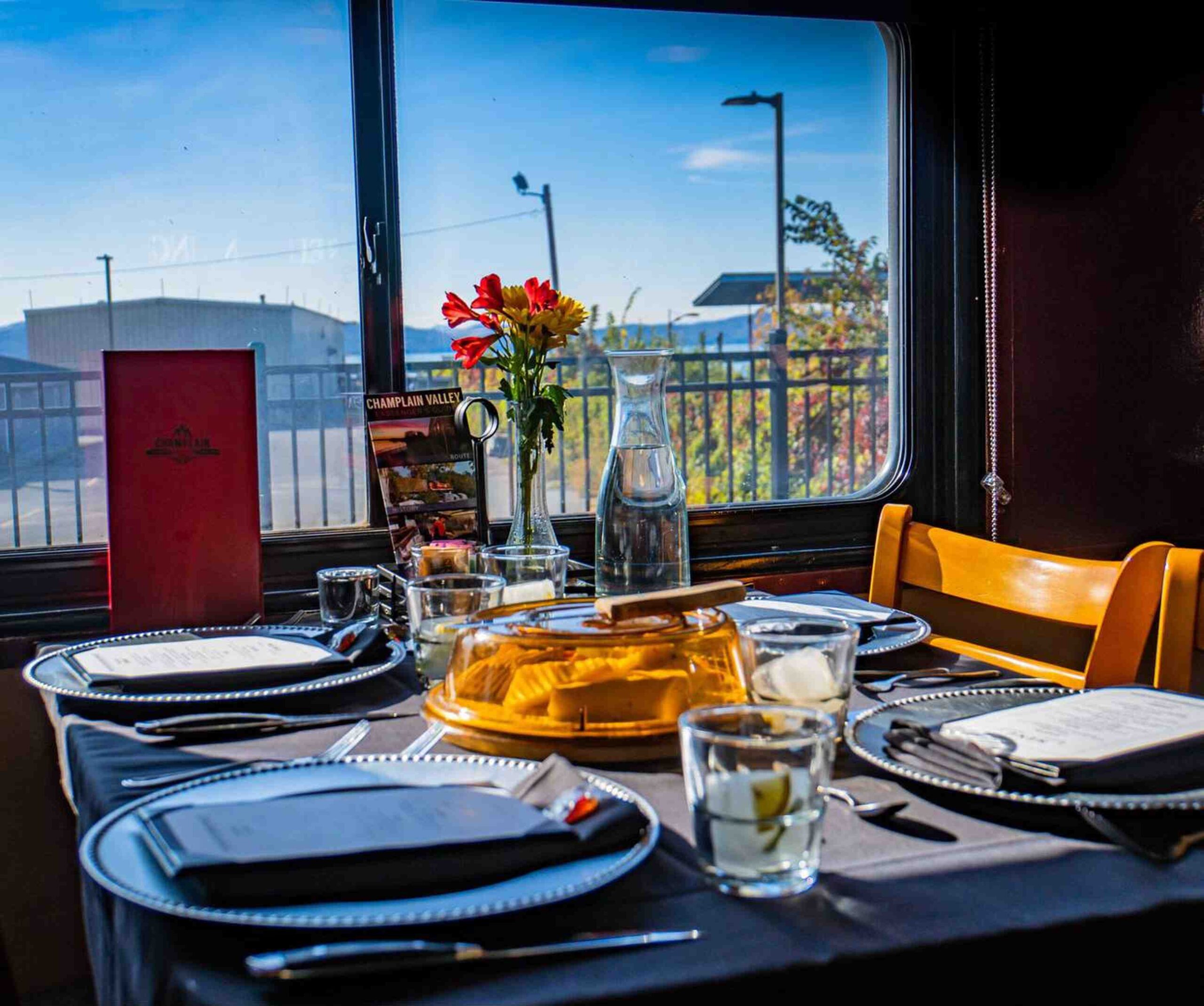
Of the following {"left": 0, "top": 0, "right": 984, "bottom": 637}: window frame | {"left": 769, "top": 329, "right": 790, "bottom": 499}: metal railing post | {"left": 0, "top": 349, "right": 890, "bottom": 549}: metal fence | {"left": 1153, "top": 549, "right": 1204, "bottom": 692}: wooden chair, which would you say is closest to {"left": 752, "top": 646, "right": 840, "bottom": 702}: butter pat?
{"left": 1153, "top": 549, "right": 1204, "bottom": 692}: wooden chair

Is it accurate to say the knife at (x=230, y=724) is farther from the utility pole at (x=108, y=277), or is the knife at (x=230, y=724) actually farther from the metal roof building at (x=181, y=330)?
the utility pole at (x=108, y=277)

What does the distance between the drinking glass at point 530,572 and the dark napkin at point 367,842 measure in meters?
0.61

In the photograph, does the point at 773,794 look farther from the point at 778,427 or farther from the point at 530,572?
the point at 778,427

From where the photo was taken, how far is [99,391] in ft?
7.02

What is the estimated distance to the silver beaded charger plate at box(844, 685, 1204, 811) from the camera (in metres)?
0.75

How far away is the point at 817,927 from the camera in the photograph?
24.4 inches

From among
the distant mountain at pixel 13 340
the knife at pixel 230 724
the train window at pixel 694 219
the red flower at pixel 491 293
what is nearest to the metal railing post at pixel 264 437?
the train window at pixel 694 219

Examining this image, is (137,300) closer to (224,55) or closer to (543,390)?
(224,55)

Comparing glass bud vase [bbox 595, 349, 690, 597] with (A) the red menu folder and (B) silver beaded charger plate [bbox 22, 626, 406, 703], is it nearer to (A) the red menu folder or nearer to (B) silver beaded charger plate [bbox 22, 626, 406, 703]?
(B) silver beaded charger plate [bbox 22, 626, 406, 703]

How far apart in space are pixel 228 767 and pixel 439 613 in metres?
0.29

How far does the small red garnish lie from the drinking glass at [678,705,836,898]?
7 centimetres

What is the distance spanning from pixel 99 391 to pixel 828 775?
181 cm

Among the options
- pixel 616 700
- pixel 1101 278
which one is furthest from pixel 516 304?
pixel 1101 278

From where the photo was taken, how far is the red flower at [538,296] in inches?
62.8
